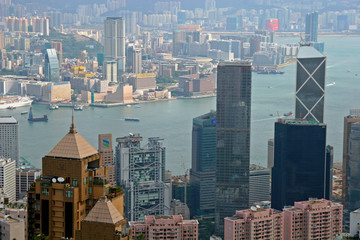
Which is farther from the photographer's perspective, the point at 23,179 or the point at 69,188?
the point at 23,179

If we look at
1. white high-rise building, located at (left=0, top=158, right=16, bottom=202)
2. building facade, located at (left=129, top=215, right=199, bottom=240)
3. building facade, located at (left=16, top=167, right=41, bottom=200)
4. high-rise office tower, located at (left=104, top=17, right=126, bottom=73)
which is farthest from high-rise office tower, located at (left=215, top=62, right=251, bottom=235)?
high-rise office tower, located at (left=104, top=17, right=126, bottom=73)

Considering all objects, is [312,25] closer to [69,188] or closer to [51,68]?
[51,68]

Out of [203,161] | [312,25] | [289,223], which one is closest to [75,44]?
[312,25]

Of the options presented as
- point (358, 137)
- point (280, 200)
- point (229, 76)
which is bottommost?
point (280, 200)

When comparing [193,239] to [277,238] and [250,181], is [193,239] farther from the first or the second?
[250,181]

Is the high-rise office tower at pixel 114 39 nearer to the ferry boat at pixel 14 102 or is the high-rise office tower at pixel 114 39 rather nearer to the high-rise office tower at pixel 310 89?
the ferry boat at pixel 14 102

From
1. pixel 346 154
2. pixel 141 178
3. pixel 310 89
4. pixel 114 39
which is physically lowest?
pixel 141 178

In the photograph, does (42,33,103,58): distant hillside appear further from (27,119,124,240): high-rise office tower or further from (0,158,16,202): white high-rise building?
(27,119,124,240): high-rise office tower

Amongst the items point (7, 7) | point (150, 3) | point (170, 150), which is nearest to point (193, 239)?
point (170, 150)
